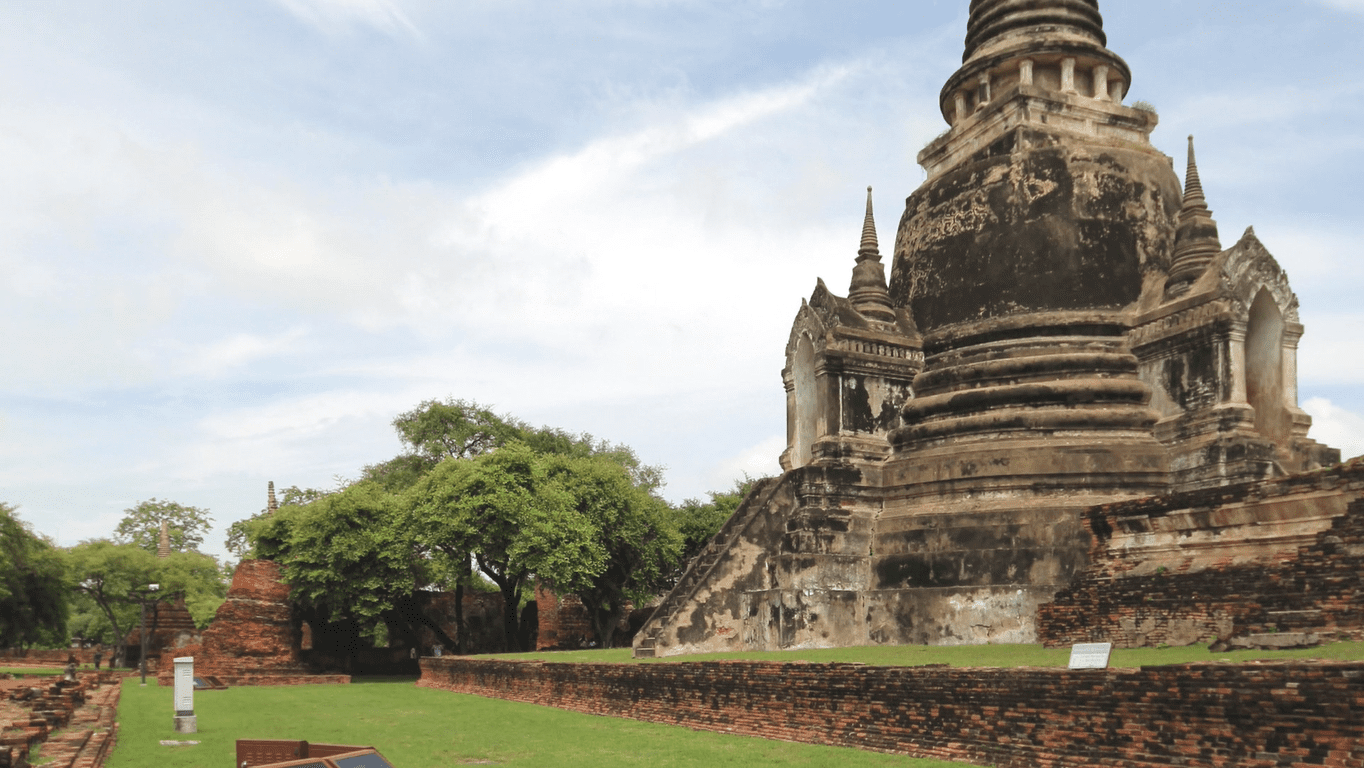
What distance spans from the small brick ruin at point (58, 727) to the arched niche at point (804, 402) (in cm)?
1038

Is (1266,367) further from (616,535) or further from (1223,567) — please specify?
(616,535)

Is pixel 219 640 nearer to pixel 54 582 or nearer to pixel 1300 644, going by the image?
pixel 54 582

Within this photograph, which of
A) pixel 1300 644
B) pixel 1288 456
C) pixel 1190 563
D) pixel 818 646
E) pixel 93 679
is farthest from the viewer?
pixel 93 679

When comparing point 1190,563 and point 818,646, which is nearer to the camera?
point 1190,563

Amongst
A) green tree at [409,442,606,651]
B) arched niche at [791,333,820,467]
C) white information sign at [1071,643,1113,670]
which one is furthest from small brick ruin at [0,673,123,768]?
arched niche at [791,333,820,467]

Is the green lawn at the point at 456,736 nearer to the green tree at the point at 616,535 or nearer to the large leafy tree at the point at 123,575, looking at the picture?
the green tree at the point at 616,535

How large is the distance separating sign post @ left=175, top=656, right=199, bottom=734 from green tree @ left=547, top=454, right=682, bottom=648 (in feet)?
49.2

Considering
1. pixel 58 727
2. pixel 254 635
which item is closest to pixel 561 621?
pixel 254 635

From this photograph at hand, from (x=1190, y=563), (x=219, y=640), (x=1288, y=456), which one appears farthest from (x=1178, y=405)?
(x=219, y=640)

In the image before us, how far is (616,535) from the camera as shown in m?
30.2

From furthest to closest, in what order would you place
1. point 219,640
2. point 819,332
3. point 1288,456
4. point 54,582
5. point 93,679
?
1. point 54,582
2. point 219,640
3. point 93,679
4. point 819,332
5. point 1288,456

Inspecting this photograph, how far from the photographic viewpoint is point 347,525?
28.1 meters

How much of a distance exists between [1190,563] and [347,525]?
2259cm

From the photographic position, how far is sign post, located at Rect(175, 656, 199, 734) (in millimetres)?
13617
